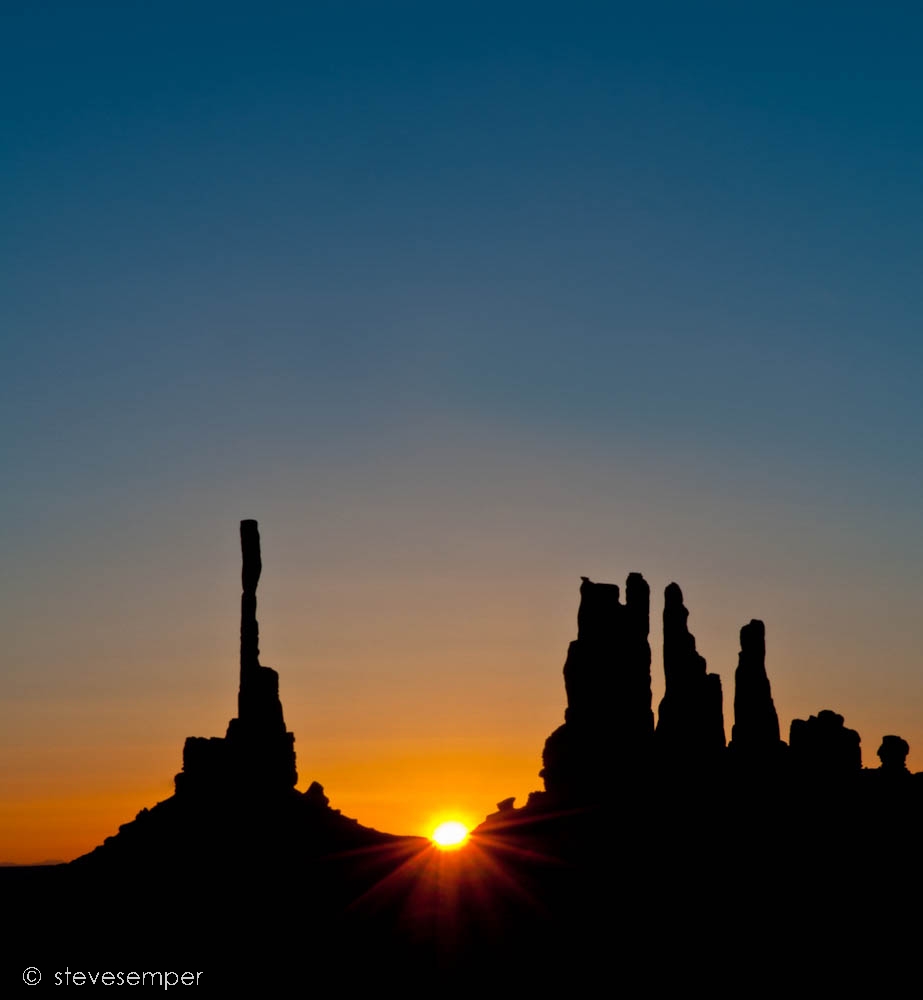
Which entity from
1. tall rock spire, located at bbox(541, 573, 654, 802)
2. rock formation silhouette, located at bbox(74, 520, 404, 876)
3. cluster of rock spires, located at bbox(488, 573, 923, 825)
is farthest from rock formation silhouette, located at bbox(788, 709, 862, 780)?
rock formation silhouette, located at bbox(74, 520, 404, 876)

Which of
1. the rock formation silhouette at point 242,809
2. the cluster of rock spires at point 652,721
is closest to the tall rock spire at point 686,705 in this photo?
the cluster of rock spires at point 652,721

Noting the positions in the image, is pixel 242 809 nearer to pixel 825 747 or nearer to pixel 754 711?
pixel 754 711

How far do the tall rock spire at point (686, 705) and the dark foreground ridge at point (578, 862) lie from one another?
0.50 feet

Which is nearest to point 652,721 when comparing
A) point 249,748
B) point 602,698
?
point 602,698

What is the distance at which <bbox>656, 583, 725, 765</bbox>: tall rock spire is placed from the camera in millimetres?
125188

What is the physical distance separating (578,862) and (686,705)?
15.1 m

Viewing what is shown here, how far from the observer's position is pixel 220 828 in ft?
380

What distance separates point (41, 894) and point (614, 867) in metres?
35.9

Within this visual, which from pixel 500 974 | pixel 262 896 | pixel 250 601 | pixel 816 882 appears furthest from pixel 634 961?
pixel 250 601

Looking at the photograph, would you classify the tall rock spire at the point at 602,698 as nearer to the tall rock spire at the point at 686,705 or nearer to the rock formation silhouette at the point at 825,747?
the tall rock spire at the point at 686,705

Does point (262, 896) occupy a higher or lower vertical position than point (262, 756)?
lower

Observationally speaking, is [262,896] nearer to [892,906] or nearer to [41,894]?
[41,894]

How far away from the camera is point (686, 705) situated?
126m

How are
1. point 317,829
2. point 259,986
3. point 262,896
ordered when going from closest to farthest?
point 259,986
point 262,896
point 317,829
